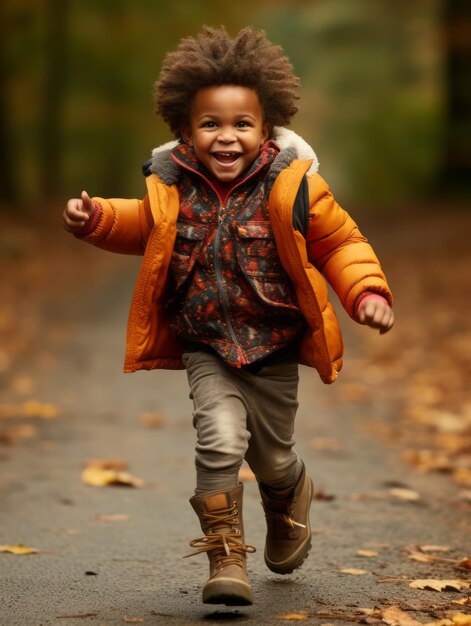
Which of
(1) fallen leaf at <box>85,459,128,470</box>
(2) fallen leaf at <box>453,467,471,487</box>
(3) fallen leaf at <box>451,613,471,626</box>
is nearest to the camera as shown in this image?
(3) fallen leaf at <box>451,613,471,626</box>

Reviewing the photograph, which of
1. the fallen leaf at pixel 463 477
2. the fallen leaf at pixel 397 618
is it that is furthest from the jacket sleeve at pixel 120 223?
the fallen leaf at pixel 463 477

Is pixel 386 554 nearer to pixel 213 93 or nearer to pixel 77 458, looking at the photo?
pixel 213 93

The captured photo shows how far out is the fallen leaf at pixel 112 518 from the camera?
5.21m

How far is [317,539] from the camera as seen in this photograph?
4949 millimetres

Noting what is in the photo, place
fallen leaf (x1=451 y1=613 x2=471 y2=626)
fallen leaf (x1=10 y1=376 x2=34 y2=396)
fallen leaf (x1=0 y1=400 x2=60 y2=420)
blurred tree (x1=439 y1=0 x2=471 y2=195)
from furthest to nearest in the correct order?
blurred tree (x1=439 y1=0 x2=471 y2=195)
fallen leaf (x1=10 y1=376 x2=34 y2=396)
fallen leaf (x1=0 y1=400 x2=60 y2=420)
fallen leaf (x1=451 y1=613 x2=471 y2=626)

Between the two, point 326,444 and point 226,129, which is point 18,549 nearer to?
point 226,129

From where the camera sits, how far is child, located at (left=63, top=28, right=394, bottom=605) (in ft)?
12.5

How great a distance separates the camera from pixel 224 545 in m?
3.70

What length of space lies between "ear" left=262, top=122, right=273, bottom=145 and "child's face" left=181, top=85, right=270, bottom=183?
0.34 feet

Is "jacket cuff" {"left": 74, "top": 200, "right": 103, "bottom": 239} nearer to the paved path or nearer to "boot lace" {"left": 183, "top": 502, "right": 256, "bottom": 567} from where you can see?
"boot lace" {"left": 183, "top": 502, "right": 256, "bottom": 567}

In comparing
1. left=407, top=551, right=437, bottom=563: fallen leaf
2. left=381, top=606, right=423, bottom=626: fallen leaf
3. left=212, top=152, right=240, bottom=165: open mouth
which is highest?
left=212, top=152, right=240, bottom=165: open mouth

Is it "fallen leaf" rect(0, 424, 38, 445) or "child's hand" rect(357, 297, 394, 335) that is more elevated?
"child's hand" rect(357, 297, 394, 335)

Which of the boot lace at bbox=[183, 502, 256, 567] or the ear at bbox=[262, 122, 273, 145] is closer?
the boot lace at bbox=[183, 502, 256, 567]

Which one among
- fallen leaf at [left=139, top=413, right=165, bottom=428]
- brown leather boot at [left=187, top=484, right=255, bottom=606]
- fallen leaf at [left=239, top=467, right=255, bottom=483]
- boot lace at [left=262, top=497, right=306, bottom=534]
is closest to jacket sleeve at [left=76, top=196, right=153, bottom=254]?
brown leather boot at [left=187, top=484, right=255, bottom=606]
